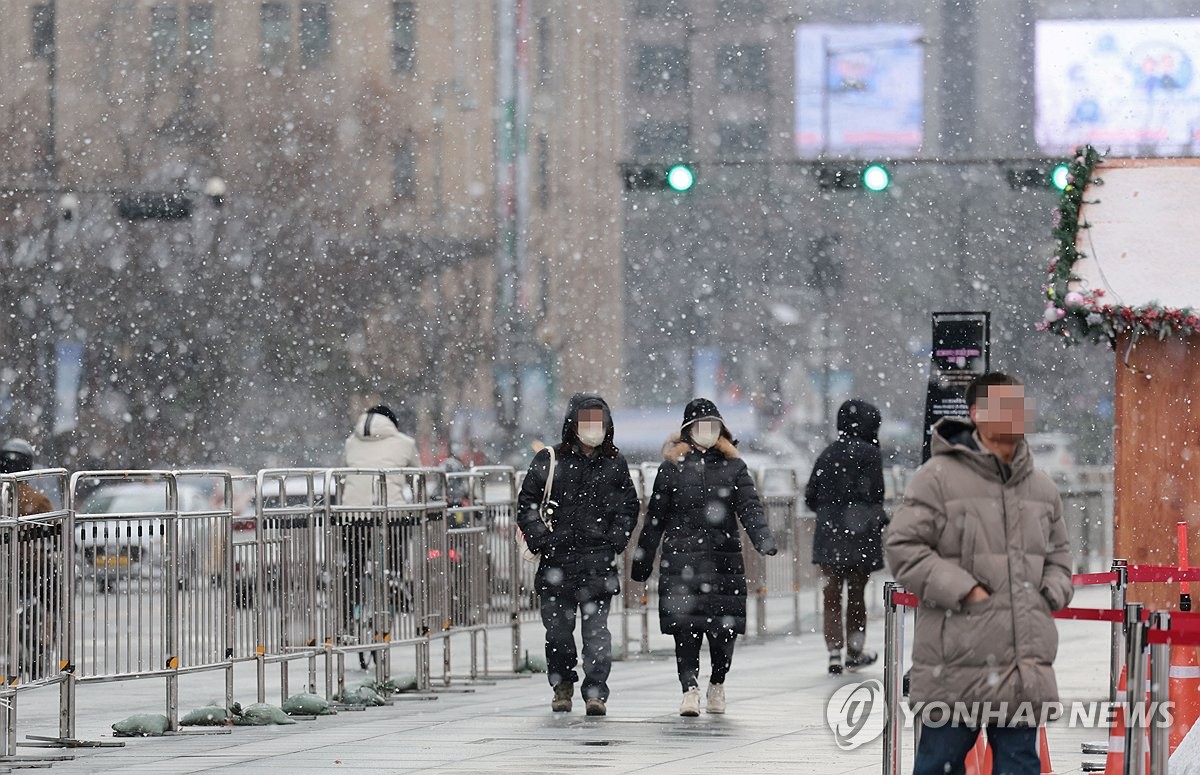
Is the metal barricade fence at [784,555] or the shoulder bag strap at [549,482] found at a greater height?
the shoulder bag strap at [549,482]

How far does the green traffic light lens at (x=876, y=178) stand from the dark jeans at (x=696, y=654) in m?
8.54

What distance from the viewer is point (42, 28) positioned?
4822cm

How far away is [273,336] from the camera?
4331 centimetres

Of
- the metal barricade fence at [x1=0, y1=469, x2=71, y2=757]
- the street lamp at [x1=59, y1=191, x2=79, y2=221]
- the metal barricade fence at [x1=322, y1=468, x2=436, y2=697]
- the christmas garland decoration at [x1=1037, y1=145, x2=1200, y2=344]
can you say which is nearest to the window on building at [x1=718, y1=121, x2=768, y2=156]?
the street lamp at [x1=59, y1=191, x2=79, y2=221]

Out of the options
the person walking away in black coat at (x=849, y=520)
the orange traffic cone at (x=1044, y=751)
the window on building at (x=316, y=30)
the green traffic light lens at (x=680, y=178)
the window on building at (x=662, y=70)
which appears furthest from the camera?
the window on building at (x=662, y=70)

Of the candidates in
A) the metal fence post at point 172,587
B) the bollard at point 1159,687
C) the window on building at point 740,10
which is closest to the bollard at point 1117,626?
the bollard at point 1159,687

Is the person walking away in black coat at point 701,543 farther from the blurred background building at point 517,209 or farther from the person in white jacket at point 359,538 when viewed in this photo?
the blurred background building at point 517,209

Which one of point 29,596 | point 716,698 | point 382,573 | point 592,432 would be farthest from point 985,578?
point 382,573

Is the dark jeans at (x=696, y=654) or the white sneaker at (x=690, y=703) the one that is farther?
the dark jeans at (x=696, y=654)

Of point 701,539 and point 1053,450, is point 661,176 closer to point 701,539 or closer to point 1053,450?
point 701,539

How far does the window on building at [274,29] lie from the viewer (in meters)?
52.4

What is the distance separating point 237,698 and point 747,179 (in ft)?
192

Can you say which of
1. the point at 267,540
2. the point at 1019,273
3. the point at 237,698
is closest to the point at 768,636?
the point at 237,698

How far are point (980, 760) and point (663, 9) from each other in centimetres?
7674
